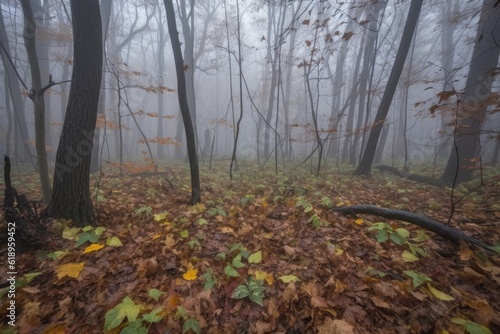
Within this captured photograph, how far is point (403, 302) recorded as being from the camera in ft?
6.43

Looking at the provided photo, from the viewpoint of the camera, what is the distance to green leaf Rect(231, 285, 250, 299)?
2.13m

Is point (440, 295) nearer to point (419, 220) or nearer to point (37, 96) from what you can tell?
point (419, 220)

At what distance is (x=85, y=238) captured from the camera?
118 inches

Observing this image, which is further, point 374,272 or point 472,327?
point 374,272

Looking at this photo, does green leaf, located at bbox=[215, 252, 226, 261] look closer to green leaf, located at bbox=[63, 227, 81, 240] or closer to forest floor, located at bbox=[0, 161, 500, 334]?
forest floor, located at bbox=[0, 161, 500, 334]

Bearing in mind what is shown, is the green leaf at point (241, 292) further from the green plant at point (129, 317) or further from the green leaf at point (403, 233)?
the green leaf at point (403, 233)

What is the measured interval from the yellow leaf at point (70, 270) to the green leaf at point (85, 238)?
435 millimetres

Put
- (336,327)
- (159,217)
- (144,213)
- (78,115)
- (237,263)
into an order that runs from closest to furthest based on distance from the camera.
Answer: (336,327), (237,263), (78,115), (159,217), (144,213)

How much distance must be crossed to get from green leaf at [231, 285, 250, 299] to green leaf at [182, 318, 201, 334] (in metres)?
0.40

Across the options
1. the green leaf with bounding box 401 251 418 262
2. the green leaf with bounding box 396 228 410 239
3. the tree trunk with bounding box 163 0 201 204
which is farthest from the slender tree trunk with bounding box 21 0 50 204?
the green leaf with bounding box 396 228 410 239

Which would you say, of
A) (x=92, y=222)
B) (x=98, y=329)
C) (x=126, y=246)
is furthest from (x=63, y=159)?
(x=98, y=329)

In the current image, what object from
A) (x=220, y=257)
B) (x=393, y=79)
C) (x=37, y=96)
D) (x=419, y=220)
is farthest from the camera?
(x=393, y=79)

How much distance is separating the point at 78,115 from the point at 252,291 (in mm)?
3646

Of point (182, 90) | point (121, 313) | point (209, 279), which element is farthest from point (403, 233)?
point (182, 90)
